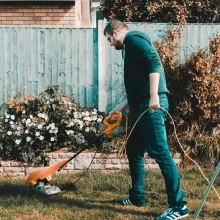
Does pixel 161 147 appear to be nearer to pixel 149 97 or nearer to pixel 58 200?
pixel 149 97

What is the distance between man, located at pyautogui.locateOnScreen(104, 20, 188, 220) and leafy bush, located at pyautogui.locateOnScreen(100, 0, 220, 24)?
5.46 meters

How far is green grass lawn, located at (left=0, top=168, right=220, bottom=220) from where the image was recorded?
2373 mm

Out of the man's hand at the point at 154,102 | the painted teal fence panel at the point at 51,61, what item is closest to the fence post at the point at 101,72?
the painted teal fence panel at the point at 51,61

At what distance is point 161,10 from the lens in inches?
296

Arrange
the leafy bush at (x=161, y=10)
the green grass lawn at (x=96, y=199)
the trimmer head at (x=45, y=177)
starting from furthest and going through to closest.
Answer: the leafy bush at (x=161, y=10) → the trimmer head at (x=45, y=177) → the green grass lawn at (x=96, y=199)

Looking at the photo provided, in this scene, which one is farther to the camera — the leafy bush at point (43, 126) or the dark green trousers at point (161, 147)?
the leafy bush at point (43, 126)

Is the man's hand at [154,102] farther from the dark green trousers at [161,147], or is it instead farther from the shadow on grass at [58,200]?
the shadow on grass at [58,200]

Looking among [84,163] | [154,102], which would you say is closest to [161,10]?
[84,163]

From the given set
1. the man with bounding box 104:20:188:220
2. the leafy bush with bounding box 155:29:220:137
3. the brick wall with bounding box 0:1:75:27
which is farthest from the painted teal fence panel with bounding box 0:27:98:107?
the man with bounding box 104:20:188:220

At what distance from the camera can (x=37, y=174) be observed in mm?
2697

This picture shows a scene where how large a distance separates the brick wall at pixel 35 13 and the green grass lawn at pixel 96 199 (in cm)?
403

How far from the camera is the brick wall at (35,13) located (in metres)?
6.05

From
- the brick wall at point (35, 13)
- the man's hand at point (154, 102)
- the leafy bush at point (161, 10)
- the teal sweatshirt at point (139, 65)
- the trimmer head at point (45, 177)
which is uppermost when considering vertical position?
the leafy bush at point (161, 10)

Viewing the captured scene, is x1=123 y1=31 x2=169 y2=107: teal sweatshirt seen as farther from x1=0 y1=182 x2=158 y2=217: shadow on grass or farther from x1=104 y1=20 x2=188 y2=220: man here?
x1=0 y1=182 x2=158 y2=217: shadow on grass
